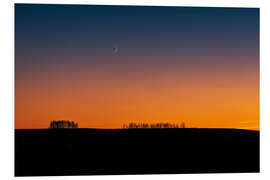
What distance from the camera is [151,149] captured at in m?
14.4

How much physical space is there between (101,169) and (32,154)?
3.07m

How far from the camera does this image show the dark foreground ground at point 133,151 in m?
12.3

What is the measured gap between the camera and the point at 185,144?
1554 centimetres

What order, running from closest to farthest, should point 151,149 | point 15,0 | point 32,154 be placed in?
point 15,0 < point 32,154 < point 151,149

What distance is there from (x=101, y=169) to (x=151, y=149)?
3.17 m

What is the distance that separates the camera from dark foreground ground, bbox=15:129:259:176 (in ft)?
40.4

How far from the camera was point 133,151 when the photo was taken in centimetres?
1401
